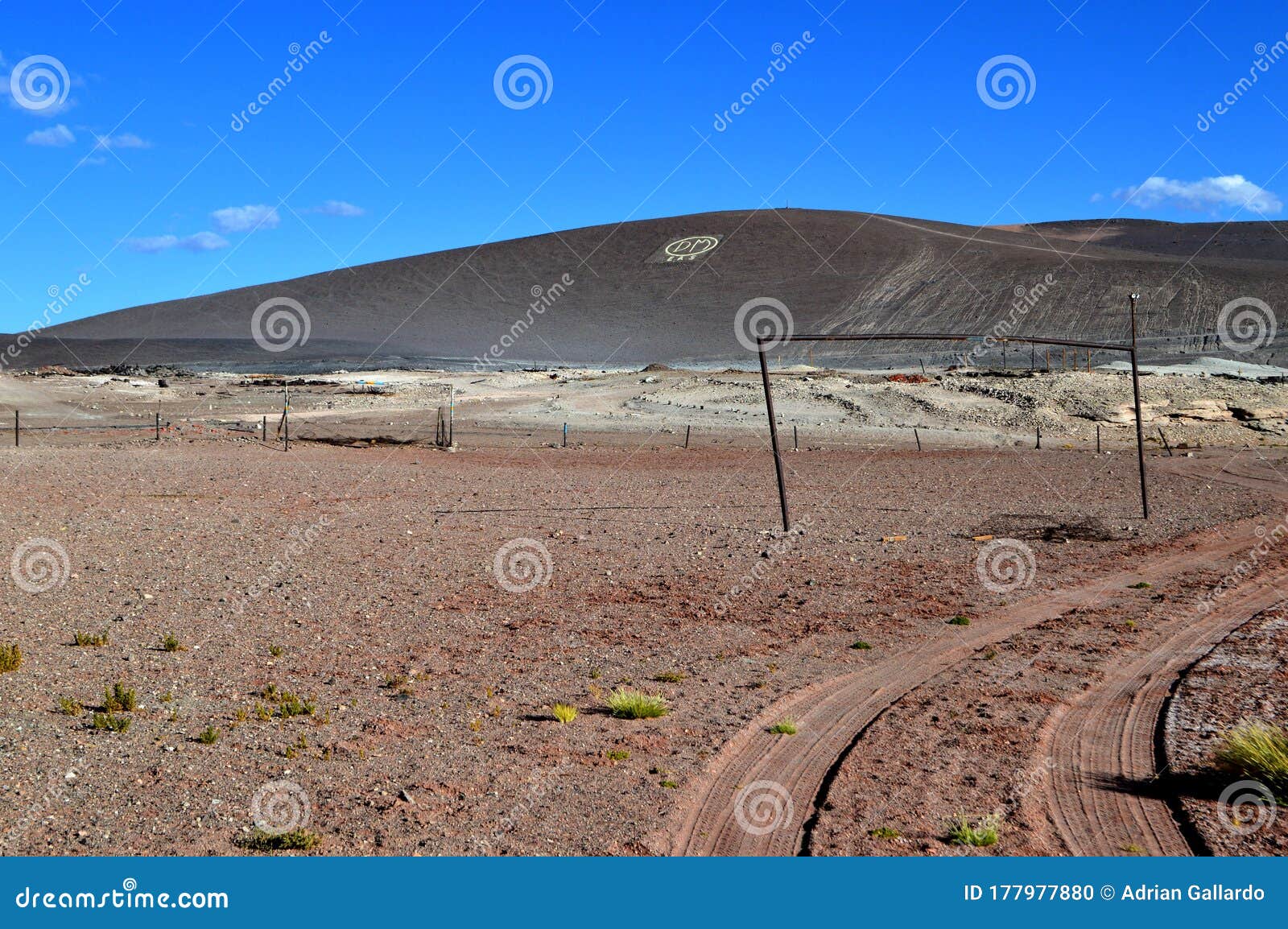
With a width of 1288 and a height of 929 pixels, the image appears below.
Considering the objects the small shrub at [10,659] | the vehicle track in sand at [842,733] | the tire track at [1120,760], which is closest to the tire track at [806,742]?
the vehicle track in sand at [842,733]

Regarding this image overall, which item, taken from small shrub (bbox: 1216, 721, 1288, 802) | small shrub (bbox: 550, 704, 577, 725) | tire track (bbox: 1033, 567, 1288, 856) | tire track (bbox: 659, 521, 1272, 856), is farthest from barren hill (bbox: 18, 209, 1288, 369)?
small shrub (bbox: 550, 704, 577, 725)

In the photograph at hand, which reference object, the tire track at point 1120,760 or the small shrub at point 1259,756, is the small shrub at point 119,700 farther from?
the small shrub at point 1259,756

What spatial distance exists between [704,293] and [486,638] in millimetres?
109906

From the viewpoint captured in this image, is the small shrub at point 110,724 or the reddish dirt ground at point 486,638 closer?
the reddish dirt ground at point 486,638

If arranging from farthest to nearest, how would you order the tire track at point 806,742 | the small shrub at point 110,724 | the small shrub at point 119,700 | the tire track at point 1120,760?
the small shrub at point 119,700, the small shrub at point 110,724, the tire track at point 806,742, the tire track at point 1120,760

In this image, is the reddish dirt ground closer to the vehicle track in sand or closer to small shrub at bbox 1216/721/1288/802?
the vehicle track in sand

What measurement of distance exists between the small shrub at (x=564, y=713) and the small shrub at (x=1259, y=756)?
486 centimetres

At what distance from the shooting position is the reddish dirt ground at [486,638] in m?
7.47

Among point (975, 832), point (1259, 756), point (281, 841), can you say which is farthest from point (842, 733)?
point (281, 841)

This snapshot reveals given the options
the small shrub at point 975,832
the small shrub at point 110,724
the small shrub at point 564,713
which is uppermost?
the small shrub at point 110,724

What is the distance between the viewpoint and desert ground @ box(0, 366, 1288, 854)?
7320 mm

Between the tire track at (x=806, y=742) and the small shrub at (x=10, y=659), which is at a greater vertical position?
the small shrub at (x=10, y=659)

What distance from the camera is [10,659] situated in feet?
33.5

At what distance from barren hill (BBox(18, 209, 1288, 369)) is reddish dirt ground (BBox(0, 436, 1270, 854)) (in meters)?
57.6
